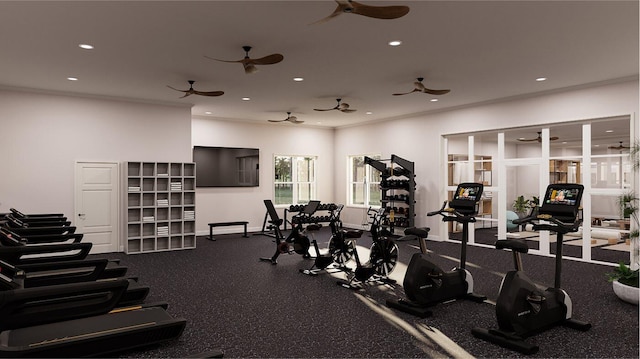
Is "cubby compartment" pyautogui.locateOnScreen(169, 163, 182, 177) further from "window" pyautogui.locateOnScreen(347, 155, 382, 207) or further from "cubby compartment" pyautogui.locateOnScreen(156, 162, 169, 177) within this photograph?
"window" pyautogui.locateOnScreen(347, 155, 382, 207)

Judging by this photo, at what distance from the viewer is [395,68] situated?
617 cm

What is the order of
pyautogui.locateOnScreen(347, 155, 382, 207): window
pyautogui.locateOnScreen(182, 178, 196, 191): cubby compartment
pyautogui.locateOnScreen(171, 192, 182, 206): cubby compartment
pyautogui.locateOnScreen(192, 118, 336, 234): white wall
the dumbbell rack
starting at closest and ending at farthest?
pyautogui.locateOnScreen(171, 192, 182, 206): cubby compartment < pyautogui.locateOnScreen(182, 178, 196, 191): cubby compartment < the dumbbell rack < pyautogui.locateOnScreen(192, 118, 336, 234): white wall < pyautogui.locateOnScreen(347, 155, 382, 207): window

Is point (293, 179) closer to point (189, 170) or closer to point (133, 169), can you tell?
point (189, 170)

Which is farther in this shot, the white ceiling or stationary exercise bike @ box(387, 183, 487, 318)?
stationary exercise bike @ box(387, 183, 487, 318)

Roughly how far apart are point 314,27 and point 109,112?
535cm

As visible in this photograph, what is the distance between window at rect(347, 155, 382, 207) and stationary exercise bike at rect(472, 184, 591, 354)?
278 inches

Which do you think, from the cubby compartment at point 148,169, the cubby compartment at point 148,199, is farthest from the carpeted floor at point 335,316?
the cubby compartment at point 148,169

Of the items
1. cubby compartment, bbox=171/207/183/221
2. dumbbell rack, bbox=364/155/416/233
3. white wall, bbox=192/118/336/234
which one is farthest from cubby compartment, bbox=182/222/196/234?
dumbbell rack, bbox=364/155/416/233

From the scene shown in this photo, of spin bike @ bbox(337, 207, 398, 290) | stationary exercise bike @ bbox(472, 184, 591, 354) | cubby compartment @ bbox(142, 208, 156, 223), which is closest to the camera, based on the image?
stationary exercise bike @ bbox(472, 184, 591, 354)

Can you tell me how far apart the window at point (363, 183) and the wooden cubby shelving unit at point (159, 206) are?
15.9ft

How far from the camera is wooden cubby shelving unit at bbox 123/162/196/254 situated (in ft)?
26.1

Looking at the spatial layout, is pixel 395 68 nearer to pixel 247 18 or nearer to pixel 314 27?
pixel 314 27

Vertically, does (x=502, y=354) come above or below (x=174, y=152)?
below

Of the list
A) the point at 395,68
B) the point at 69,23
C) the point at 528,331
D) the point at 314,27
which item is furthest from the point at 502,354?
the point at 69,23
